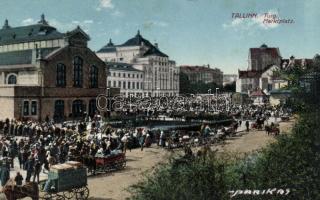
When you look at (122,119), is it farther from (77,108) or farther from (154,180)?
(154,180)

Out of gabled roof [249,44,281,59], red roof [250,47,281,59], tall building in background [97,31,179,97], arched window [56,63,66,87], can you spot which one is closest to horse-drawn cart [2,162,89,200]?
arched window [56,63,66,87]

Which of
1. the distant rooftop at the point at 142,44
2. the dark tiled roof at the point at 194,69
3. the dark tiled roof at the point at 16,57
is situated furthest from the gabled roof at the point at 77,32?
the dark tiled roof at the point at 194,69

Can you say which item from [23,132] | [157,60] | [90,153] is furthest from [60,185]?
[157,60]

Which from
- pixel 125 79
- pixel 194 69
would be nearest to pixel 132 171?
pixel 125 79

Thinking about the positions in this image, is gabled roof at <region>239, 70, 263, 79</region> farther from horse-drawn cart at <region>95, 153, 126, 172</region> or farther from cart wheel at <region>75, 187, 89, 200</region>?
cart wheel at <region>75, 187, 89, 200</region>

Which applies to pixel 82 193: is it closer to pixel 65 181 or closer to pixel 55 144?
pixel 65 181

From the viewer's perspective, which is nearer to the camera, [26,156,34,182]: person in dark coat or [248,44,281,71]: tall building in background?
[26,156,34,182]: person in dark coat
